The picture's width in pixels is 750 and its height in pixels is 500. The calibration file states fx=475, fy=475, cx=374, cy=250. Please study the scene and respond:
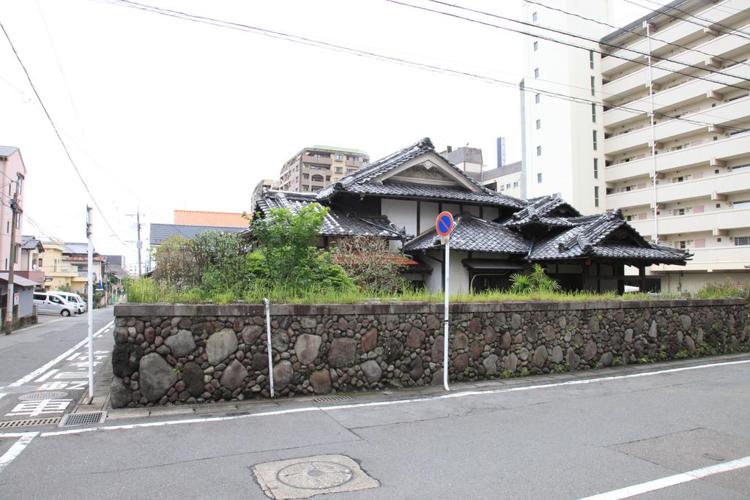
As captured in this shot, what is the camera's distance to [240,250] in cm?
965

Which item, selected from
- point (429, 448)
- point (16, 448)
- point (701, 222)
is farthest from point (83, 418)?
point (701, 222)

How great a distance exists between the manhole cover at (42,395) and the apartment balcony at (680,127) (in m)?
41.1

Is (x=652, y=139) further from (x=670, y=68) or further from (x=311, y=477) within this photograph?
(x=311, y=477)

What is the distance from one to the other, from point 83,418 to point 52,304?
39979mm

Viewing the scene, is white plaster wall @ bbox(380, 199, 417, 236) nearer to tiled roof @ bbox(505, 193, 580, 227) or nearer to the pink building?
tiled roof @ bbox(505, 193, 580, 227)

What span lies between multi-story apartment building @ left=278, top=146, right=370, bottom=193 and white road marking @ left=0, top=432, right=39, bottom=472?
3088 inches

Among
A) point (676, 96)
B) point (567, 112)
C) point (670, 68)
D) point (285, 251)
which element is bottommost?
point (285, 251)

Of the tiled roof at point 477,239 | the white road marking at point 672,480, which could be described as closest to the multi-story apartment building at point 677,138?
the tiled roof at point 477,239

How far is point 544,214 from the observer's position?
17984 millimetres

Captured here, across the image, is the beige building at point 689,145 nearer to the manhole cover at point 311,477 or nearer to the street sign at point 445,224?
the street sign at point 445,224

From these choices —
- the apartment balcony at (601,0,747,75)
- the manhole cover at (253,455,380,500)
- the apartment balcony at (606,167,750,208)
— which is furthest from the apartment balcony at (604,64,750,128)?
the manhole cover at (253,455,380,500)

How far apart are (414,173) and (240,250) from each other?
31.2 ft

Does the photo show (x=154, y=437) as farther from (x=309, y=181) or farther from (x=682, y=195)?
(x=309, y=181)

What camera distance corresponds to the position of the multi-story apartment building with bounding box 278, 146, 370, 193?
278 feet
